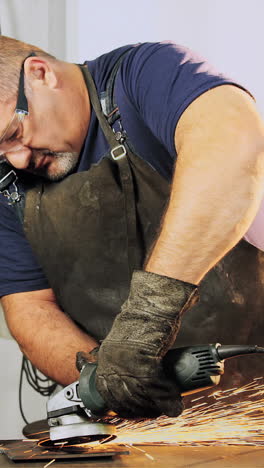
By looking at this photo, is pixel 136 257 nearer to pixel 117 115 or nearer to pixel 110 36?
pixel 117 115


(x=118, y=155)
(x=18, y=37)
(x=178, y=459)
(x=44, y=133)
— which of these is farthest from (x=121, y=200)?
(x=18, y=37)

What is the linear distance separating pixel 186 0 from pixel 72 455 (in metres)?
2.10

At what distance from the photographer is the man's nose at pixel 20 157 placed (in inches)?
80.2

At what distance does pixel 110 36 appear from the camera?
3.16 m

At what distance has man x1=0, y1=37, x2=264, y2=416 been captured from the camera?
1.44m

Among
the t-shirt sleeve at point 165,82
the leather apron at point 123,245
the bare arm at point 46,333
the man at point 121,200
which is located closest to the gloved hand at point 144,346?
the man at point 121,200

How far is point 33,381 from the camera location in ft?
10.8

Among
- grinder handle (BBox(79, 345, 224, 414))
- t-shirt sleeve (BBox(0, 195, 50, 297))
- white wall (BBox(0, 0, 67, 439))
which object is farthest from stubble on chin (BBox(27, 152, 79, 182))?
white wall (BBox(0, 0, 67, 439))

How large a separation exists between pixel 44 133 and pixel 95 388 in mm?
774

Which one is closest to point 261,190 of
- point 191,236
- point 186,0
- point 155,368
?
point 191,236

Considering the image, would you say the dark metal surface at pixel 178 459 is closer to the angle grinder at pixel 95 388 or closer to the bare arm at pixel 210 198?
the angle grinder at pixel 95 388

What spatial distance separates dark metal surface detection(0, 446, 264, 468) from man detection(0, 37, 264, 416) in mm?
106

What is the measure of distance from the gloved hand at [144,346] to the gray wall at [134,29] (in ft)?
5.31

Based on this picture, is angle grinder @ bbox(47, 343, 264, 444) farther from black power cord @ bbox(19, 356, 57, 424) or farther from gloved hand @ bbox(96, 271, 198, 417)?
black power cord @ bbox(19, 356, 57, 424)
